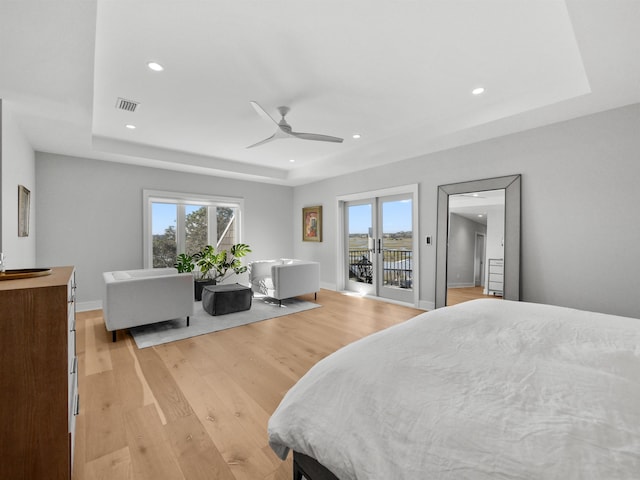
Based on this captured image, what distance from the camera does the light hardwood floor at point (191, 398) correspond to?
1.52 meters

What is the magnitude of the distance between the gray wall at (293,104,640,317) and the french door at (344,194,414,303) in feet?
4.32

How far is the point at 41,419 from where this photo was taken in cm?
119

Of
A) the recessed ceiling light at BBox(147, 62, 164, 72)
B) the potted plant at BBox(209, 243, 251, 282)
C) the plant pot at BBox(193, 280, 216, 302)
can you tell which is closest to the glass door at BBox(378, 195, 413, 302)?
the potted plant at BBox(209, 243, 251, 282)

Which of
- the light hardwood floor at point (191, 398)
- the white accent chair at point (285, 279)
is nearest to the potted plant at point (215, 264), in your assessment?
the white accent chair at point (285, 279)

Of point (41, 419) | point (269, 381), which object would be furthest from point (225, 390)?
point (41, 419)

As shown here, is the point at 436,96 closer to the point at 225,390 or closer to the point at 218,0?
the point at 218,0

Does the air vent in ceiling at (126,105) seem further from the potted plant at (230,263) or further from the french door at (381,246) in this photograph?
the french door at (381,246)

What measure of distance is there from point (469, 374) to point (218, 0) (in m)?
2.40

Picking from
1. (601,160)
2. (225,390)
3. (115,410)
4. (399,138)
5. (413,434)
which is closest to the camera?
(413,434)

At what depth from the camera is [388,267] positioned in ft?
17.6

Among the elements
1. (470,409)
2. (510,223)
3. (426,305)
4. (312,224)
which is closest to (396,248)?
(426,305)

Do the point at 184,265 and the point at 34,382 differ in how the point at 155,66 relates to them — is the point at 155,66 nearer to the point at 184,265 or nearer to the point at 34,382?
the point at 34,382

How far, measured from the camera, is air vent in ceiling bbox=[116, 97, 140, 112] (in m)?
3.10

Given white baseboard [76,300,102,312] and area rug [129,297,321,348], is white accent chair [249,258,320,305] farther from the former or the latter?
white baseboard [76,300,102,312]
